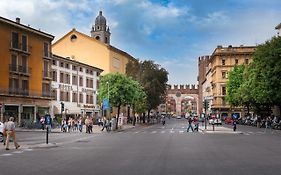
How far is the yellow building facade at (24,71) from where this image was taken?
56.5 m

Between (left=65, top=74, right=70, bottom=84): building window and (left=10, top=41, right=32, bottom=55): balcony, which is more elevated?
(left=10, top=41, right=32, bottom=55): balcony

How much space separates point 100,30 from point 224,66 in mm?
34043

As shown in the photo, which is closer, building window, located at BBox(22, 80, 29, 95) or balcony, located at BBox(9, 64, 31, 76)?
balcony, located at BBox(9, 64, 31, 76)

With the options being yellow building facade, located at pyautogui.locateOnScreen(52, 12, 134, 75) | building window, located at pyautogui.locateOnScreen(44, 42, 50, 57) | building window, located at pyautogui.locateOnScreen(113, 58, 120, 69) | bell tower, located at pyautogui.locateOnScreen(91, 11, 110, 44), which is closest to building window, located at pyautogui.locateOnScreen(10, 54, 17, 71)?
building window, located at pyautogui.locateOnScreen(44, 42, 50, 57)

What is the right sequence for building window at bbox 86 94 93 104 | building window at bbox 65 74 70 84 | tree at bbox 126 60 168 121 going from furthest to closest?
tree at bbox 126 60 168 121 → building window at bbox 86 94 93 104 → building window at bbox 65 74 70 84

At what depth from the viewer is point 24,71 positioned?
199ft

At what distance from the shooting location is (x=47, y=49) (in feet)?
219

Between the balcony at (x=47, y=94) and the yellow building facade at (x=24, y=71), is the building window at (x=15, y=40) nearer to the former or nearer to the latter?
the yellow building facade at (x=24, y=71)

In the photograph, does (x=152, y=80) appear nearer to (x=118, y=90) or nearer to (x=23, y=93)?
(x=118, y=90)

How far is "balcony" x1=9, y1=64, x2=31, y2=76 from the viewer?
58000 mm

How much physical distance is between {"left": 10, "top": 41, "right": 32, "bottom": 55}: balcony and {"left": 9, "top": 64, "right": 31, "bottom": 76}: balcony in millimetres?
2106

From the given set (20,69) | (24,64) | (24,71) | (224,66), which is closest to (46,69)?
(24,64)

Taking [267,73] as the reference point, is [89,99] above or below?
below

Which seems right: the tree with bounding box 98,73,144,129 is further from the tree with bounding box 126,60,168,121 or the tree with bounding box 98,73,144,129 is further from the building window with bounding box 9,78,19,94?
the tree with bounding box 126,60,168,121
